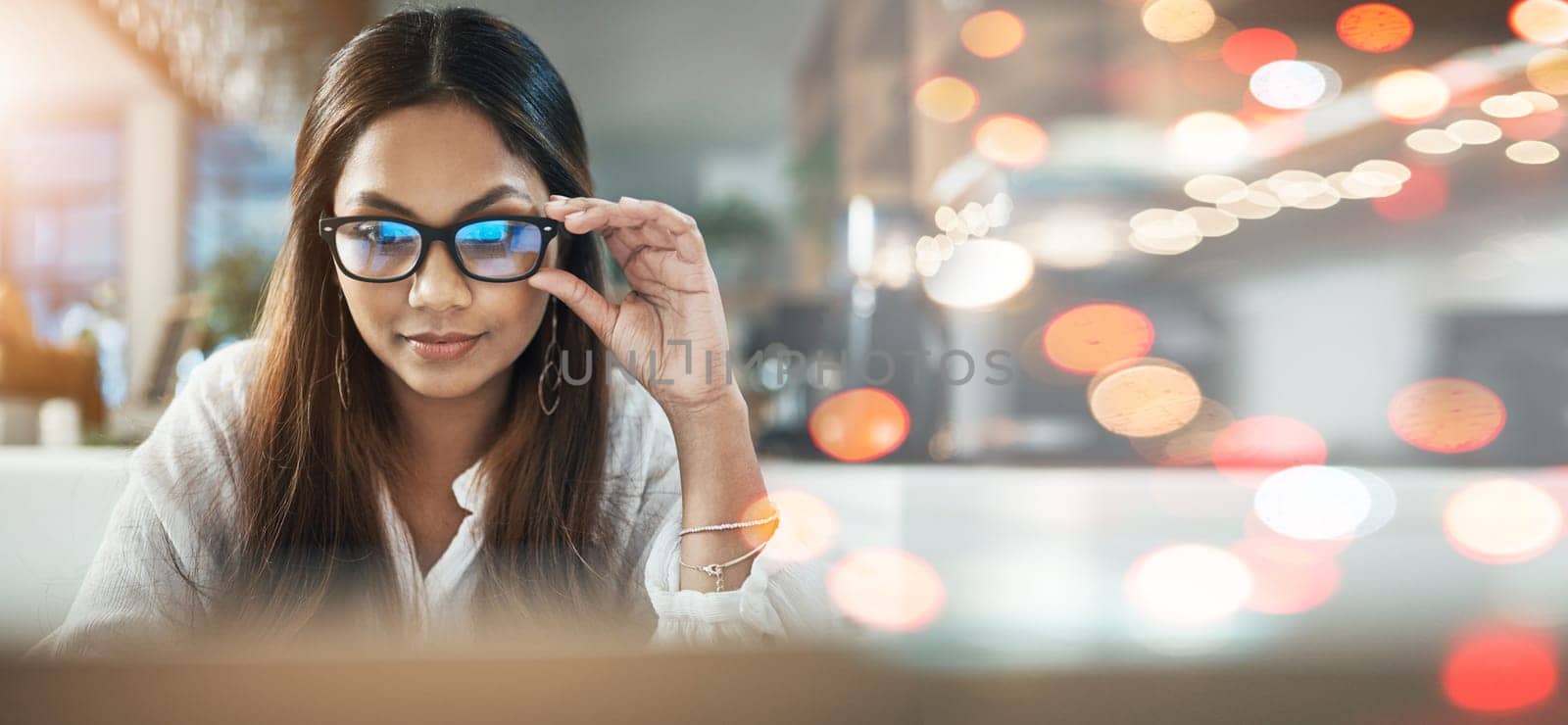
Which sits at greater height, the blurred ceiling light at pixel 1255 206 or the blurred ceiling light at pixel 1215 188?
the blurred ceiling light at pixel 1215 188

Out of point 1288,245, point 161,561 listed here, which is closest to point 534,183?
point 161,561

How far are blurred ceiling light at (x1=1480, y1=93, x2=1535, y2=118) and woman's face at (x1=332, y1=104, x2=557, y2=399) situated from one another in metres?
0.81

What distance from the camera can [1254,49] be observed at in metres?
0.78

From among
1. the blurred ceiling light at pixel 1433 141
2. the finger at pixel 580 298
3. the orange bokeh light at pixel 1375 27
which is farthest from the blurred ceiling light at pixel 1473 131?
the finger at pixel 580 298

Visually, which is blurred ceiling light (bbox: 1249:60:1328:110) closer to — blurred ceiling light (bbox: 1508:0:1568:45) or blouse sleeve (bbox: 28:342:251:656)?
blurred ceiling light (bbox: 1508:0:1568:45)

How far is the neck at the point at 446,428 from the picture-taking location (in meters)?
0.60

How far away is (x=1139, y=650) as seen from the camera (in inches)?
16.9

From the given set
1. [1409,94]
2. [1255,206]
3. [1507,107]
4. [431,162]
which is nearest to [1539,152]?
[1507,107]

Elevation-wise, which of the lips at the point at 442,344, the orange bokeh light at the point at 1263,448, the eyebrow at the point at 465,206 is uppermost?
the eyebrow at the point at 465,206

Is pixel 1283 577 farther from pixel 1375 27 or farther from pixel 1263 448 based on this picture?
pixel 1375 27

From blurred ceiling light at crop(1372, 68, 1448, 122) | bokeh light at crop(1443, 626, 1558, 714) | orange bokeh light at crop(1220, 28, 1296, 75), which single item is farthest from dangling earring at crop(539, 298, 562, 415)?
blurred ceiling light at crop(1372, 68, 1448, 122)

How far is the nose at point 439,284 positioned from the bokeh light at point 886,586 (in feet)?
0.95

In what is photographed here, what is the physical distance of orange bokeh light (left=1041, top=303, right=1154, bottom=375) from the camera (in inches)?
28.6

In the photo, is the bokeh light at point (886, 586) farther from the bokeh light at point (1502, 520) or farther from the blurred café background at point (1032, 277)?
the bokeh light at point (1502, 520)
